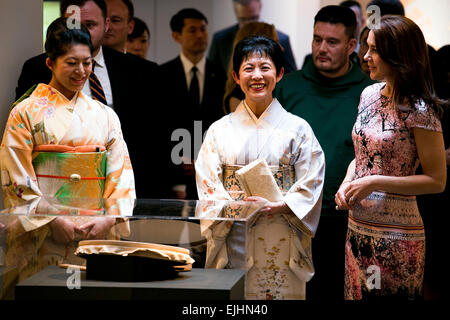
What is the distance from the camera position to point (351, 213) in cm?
311

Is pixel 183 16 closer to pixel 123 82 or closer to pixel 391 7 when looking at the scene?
pixel 123 82

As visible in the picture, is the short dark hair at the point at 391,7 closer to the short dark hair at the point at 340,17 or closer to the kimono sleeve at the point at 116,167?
the short dark hair at the point at 340,17

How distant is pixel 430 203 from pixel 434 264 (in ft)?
1.47

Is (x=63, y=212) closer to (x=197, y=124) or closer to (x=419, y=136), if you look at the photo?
(x=419, y=136)

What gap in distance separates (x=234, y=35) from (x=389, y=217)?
8.05ft

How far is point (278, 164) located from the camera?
342cm

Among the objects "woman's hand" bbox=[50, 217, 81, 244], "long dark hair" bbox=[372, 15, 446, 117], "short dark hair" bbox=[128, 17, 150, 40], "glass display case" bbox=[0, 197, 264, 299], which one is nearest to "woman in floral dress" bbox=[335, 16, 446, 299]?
"long dark hair" bbox=[372, 15, 446, 117]

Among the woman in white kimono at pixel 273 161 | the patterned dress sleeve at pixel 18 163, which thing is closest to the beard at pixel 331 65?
the woman in white kimono at pixel 273 161

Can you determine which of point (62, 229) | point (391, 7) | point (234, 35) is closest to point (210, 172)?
point (62, 229)

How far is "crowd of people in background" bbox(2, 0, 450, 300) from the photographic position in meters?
2.93

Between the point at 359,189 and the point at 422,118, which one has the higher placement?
the point at 422,118

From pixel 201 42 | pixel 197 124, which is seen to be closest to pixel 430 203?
pixel 197 124

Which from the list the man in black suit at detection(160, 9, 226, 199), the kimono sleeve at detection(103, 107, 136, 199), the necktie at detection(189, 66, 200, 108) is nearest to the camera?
the kimono sleeve at detection(103, 107, 136, 199)

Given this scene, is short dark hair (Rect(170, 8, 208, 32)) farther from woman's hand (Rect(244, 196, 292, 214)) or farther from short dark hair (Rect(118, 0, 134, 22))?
woman's hand (Rect(244, 196, 292, 214))
